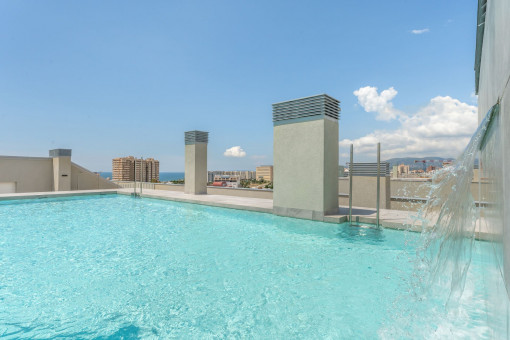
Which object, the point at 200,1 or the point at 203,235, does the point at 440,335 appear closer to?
the point at 203,235

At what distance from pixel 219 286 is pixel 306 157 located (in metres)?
5.78

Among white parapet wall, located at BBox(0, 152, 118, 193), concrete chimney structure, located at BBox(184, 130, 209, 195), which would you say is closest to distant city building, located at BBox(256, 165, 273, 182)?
white parapet wall, located at BBox(0, 152, 118, 193)

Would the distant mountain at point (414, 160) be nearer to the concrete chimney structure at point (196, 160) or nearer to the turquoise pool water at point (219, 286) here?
the turquoise pool water at point (219, 286)

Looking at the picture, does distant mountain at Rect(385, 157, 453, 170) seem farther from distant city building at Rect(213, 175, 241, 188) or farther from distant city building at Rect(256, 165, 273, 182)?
distant city building at Rect(256, 165, 273, 182)

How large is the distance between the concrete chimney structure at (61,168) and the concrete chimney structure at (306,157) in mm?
16901

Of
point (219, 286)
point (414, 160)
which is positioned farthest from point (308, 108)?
point (219, 286)

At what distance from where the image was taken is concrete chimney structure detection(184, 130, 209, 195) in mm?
15148

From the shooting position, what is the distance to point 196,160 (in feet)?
49.5

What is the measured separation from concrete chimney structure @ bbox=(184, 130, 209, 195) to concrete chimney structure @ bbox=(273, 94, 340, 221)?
22.8 ft

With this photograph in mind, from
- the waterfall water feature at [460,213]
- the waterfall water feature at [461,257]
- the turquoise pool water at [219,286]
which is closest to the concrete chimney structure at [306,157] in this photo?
the turquoise pool water at [219,286]

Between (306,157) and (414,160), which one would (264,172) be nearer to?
(306,157)

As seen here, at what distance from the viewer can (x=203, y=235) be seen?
7199 mm

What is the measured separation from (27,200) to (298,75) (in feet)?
54.8

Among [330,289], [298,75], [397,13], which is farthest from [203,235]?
[298,75]
